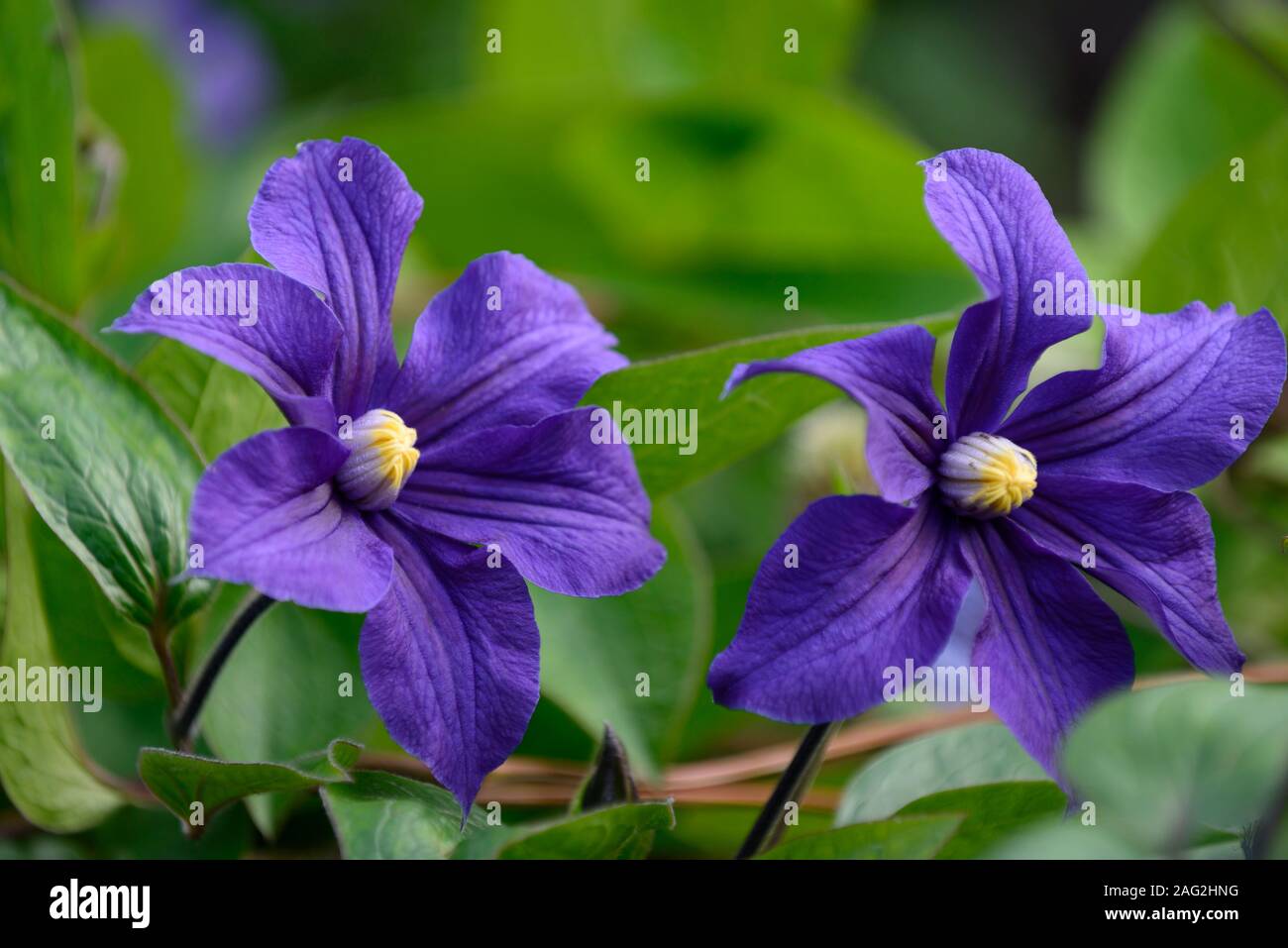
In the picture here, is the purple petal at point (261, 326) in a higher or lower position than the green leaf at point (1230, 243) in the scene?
lower

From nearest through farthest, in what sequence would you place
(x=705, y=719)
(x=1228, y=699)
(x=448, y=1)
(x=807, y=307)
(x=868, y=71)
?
(x=1228, y=699) → (x=705, y=719) → (x=807, y=307) → (x=448, y=1) → (x=868, y=71)

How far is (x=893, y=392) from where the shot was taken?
690 millimetres

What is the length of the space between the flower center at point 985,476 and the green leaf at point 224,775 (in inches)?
14.1

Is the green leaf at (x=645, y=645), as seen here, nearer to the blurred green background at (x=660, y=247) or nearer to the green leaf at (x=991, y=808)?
the blurred green background at (x=660, y=247)

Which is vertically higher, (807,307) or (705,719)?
(807,307)

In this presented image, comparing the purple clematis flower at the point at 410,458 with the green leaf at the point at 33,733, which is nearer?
the purple clematis flower at the point at 410,458

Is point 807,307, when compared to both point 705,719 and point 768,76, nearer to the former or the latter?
point 768,76

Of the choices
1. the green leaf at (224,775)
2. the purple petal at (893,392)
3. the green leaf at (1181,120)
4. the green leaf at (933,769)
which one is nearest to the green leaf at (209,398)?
the green leaf at (224,775)

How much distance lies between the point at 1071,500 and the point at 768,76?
3.27 feet

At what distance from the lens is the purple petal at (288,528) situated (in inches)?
23.5

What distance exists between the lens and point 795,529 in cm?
65

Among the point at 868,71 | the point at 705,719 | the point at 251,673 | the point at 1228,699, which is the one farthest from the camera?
the point at 868,71

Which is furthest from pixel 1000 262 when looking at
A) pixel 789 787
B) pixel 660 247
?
pixel 660 247
